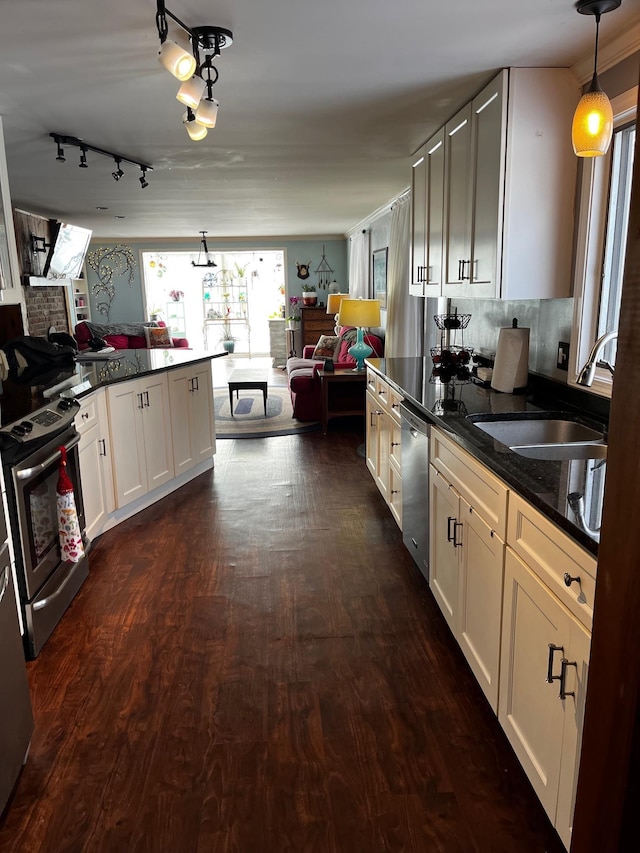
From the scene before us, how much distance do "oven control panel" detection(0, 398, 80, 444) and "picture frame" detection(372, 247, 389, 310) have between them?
4.96m

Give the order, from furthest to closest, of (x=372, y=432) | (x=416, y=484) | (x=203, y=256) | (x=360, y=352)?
(x=203, y=256) → (x=360, y=352) → (x=372, y=432) → (x=416, y=484)

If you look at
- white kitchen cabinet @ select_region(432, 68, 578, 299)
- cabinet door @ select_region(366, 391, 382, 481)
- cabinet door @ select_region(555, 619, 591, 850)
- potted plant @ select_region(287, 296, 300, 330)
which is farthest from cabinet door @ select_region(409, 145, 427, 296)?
potted plant @ select_region(287, 296, 300, 330)

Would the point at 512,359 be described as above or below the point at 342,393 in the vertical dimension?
above

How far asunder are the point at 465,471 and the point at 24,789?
167 centimetres

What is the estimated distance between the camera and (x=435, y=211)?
355cm

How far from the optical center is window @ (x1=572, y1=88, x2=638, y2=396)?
230 cm

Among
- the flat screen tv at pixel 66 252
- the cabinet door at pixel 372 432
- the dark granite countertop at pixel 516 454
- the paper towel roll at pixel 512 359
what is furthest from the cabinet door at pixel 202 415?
the flat screen tv at pixel 66 252

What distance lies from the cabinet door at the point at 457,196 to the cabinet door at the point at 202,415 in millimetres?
2129

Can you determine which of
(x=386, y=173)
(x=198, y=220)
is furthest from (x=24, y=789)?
(x=198, y=220)

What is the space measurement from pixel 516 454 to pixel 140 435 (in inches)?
107

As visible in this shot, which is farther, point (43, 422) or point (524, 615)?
point (43, 422)

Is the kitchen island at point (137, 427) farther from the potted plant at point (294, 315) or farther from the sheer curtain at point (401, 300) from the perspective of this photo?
the potted plant at point (294, 315)

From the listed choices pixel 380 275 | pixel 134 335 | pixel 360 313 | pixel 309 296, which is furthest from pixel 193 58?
pixel 134 335

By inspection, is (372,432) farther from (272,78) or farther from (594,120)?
(594,120)
